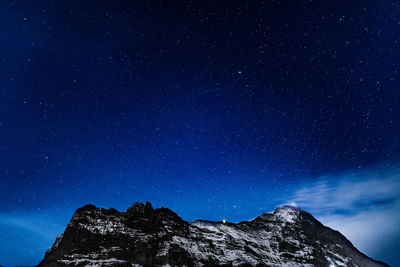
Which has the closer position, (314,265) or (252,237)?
(314,265)

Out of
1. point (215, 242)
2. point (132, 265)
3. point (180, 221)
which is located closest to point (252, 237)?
point (215, 242)

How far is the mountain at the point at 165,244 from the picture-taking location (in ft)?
422

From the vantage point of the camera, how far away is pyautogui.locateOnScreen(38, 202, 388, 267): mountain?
422ft

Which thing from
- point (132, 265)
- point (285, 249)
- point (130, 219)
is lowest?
point (132, 265)

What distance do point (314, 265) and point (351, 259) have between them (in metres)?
46.4

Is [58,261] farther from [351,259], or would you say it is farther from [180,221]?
[351,259]

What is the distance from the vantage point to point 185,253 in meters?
139

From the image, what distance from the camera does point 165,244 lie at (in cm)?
14312

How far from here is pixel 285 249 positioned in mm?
182125

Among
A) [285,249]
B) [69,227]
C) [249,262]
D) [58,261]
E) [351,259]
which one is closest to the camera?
[58,261]

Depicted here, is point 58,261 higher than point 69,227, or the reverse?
point 69,227

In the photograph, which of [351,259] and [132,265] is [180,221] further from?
[351,259]

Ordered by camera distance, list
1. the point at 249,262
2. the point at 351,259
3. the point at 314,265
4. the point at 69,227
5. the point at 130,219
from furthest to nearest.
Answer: the point at 351,259 → the point at 314,265 → the point at 130,219 → the point at 249,262 → the point at 69,227

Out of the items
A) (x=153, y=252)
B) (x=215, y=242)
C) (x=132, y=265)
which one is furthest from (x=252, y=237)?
(x=132, y=265)
